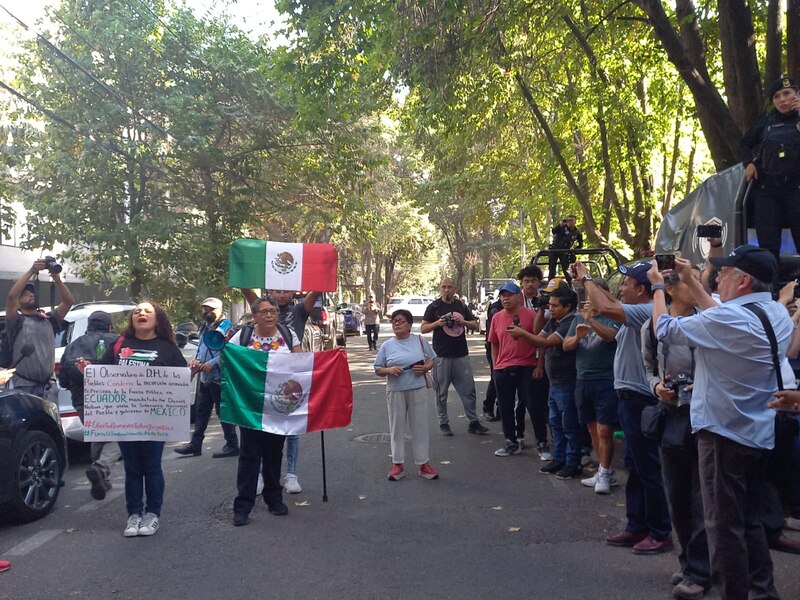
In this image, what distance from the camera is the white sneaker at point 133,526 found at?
249 inches

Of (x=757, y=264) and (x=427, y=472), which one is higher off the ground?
(x=757, y=264)

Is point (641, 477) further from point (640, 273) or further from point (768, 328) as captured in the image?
point (768, 328)

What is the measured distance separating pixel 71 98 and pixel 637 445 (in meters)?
17.5

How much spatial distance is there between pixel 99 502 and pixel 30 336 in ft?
5.78

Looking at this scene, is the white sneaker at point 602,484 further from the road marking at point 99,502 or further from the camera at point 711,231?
the road marking at point 99,502

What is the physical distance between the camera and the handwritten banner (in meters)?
6.64

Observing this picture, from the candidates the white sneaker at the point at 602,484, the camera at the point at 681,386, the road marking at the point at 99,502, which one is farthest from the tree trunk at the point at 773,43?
the road marking at the point at 99,502

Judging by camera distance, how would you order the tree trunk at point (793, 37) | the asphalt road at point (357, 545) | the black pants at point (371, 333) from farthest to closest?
the black pants at point (371, 333)
the tree trunk at point (793, 37)
the asphalt road at point (357, 545)

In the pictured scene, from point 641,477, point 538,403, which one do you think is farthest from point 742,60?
point 641,477

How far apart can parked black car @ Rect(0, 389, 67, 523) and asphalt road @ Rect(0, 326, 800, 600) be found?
0.56 feet

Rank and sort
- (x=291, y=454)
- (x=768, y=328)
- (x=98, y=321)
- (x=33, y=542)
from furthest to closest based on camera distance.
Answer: (x=98, y=321) < (x=291, y=454) < (x=33, y=542) < (x=768, y=328)

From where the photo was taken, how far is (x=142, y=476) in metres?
6.62

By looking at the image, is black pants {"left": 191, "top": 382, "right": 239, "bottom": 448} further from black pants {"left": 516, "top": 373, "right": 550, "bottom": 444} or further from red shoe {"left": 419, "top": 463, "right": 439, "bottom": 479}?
black pants {"left": 516, "top": 373, "right": 550, "bottom": 444}

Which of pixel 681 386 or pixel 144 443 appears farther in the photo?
pixel 144 443
